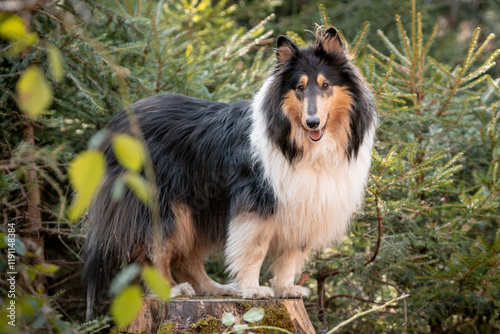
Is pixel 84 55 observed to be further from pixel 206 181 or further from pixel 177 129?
pixel 206 181

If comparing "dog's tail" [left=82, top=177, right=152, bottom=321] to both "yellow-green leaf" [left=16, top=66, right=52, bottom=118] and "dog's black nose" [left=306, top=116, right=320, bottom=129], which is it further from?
"yellow-green leaf" [left=16, top=66, right=52, bottom=118]

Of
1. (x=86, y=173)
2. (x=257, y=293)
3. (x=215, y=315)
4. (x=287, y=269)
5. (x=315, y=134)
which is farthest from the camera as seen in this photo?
(x=287, y=269)

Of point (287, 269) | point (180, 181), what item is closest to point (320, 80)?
point (180, 181)

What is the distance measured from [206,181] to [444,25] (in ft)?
23.2

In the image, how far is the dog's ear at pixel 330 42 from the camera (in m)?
3.31

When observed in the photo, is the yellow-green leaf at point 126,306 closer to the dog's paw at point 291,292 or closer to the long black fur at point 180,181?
the long black fur at point 180,181

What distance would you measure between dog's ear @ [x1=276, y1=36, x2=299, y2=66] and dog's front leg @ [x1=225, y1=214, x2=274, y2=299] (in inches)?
43.9

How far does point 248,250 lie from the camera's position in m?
3.39

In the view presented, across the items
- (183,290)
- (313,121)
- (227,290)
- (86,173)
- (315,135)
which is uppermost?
(86,173)

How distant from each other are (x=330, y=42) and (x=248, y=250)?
1.54 meters

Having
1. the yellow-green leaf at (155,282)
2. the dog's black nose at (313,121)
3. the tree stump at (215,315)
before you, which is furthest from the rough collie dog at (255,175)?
the yellow-green leaf at (155,282)

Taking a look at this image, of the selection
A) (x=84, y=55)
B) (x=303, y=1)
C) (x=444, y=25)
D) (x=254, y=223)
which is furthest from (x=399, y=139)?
(x=444, y=25)

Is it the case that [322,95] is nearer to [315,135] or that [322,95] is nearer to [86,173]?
[315,135]

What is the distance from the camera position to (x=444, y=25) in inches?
348
